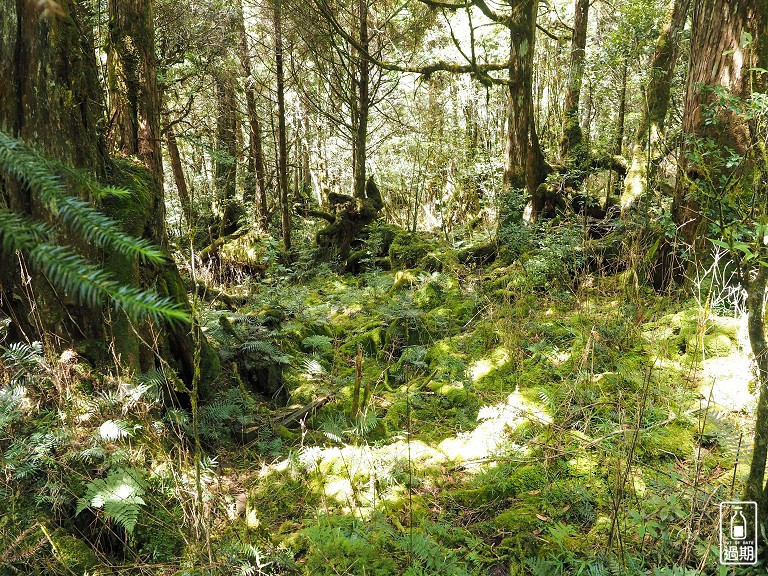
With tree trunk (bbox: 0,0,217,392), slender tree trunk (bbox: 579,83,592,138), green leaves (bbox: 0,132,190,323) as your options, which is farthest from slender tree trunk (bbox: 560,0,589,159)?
green leaves (bbox: 0,132,190,323)

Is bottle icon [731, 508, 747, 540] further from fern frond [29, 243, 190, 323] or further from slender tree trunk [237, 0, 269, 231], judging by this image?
slender tree trunk [237, 0, 269, 231]

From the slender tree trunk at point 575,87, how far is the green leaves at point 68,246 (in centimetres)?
859

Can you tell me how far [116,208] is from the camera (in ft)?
11.6

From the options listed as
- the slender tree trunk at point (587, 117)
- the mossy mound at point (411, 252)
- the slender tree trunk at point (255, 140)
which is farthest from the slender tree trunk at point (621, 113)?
the slender tree trunk at point (255, 140)

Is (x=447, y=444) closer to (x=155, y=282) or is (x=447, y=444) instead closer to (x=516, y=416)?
(x=516, y=416)

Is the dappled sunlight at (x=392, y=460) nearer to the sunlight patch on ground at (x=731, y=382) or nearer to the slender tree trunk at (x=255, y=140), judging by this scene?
the sunlight patch on ground at (x=731, y=382)

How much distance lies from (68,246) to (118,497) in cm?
229

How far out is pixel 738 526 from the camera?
204 centimetres

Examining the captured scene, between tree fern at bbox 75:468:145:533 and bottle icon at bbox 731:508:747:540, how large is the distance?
108 inches

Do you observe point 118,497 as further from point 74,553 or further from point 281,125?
point 281,125

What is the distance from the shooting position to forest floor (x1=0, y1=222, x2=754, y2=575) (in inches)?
91.4

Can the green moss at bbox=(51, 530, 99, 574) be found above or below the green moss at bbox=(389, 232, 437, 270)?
below

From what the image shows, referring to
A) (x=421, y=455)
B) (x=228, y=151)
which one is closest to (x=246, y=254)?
(x=228, y=151)

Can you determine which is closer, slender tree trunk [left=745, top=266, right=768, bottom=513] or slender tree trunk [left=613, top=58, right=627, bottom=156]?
slender tree trunk [left=745, top=266, right=768, bottom=513]
